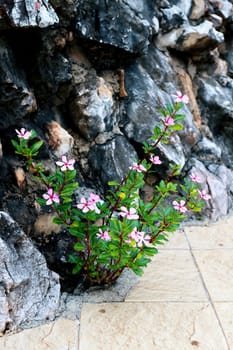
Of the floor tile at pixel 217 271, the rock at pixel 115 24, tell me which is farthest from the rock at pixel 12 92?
the floor tile at pixel 217 271

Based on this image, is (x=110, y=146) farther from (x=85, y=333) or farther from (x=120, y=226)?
(x=85, y=333)

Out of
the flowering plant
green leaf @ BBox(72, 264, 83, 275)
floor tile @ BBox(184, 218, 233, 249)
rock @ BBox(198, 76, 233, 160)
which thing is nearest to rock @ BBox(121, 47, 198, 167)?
rock @ BBox(198, 76, 233, 160)

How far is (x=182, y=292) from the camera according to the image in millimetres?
2535

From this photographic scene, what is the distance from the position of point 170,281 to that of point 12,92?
1.61 m

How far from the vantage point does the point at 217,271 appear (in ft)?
9.20

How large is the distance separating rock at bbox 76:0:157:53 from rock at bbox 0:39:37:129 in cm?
79

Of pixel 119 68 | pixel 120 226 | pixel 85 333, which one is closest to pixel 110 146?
pixel 119 68

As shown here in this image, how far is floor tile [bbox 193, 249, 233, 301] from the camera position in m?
2.54

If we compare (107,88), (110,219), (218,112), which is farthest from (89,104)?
(218,112)

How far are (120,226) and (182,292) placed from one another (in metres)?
0.80

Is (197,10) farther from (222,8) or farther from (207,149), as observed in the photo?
(207,149)

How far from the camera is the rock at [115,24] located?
3.04m

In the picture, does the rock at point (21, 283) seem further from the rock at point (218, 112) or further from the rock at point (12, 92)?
the rock at point (218, 112)

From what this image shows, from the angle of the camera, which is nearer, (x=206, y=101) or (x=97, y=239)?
(x=97, y=239)
